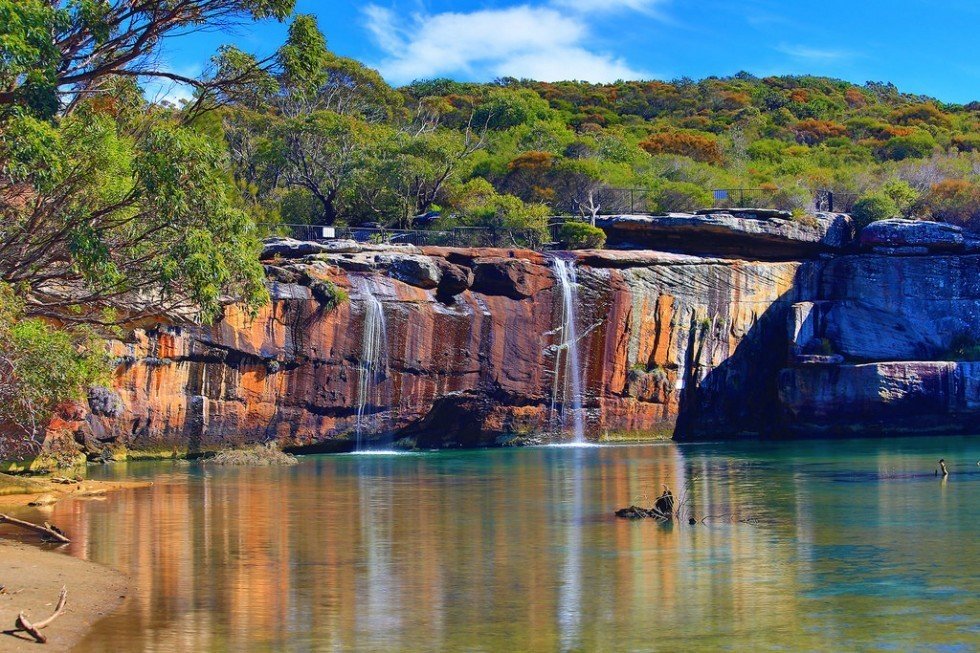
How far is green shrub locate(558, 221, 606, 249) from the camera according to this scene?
54750 millimetres

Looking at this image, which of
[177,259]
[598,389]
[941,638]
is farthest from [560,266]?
[941,638]

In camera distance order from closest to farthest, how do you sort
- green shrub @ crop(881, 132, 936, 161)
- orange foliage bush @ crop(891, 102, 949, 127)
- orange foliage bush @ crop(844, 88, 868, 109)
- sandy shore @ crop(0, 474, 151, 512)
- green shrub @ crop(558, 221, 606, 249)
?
sandy shore @ crop(0, 474, 151, 512) → green shrub @ crop(558, 221, 606, 249) → green shrub @ crop(881, 132, 936, 161) → orange foliage bush @ crop(891, 102, 949, 127) → orange foliage bush @ crop(844, 88, 868, 109)

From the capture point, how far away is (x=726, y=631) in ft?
47.3

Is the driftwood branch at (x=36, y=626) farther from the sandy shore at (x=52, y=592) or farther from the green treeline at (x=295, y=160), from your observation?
the green treeline at (x=295, y=160)

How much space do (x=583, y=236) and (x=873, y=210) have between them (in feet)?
44.8

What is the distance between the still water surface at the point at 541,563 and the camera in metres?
14.4

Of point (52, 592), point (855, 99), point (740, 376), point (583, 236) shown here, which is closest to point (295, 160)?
point (583, 236)

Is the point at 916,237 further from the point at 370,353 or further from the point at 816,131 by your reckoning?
the point at 816,131

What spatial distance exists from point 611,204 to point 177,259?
156ft

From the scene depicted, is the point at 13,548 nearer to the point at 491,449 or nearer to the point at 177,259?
the point at 177,259

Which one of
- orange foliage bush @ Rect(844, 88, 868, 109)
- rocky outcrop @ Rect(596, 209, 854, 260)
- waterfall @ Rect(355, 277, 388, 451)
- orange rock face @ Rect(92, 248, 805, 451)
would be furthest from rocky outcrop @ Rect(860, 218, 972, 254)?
orange foliage bush @ Rect(844, 88, 868, 109)

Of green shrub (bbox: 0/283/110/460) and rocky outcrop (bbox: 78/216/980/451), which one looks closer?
green shrub (bbox: 0/283/110/460)

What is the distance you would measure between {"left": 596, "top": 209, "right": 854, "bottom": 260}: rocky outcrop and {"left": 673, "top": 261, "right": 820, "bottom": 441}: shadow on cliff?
1.29 metres

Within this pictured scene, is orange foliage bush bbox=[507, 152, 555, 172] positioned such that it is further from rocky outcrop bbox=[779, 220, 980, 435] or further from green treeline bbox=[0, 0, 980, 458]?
rocky outcrop bbox=[779, 220, 980, 435]
